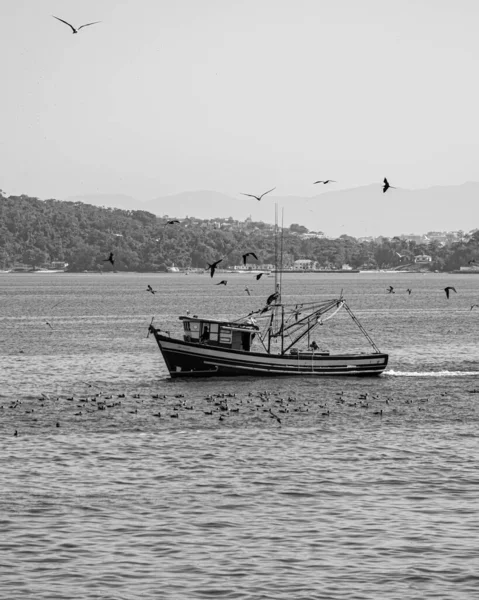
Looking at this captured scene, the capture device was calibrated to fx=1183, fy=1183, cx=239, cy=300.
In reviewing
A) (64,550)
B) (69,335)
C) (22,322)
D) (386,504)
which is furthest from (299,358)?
(22,322)

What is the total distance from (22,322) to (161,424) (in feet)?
293

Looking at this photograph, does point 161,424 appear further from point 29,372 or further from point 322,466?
point 29,372

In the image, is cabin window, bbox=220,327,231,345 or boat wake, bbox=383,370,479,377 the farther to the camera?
boat wake, bbox=383,370,479,377

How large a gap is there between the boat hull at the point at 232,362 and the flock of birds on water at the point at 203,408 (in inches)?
223

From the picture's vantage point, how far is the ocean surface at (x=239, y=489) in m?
26.7

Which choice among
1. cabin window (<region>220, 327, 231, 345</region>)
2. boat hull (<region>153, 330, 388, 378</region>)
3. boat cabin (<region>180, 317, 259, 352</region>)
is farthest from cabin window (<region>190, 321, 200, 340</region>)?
cabin window (<region>220, 327, 231, 345</region>)

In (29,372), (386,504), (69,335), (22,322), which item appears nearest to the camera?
(386,504)

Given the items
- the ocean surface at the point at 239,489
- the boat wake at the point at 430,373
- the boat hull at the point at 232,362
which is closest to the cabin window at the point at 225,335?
the boat hull at the point at 232,362

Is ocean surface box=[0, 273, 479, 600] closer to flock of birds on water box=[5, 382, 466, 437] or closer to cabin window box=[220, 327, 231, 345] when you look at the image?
flock of birds on water box=[5, 382, 466, 437]

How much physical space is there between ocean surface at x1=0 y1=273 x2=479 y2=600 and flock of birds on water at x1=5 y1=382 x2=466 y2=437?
0.13m

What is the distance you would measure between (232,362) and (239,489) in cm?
3029

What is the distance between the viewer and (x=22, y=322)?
134 meters

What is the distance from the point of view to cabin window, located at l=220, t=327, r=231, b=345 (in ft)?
214

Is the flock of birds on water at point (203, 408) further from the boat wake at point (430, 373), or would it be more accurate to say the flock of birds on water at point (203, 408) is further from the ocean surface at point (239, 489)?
the boat wake at point (430, 373)
